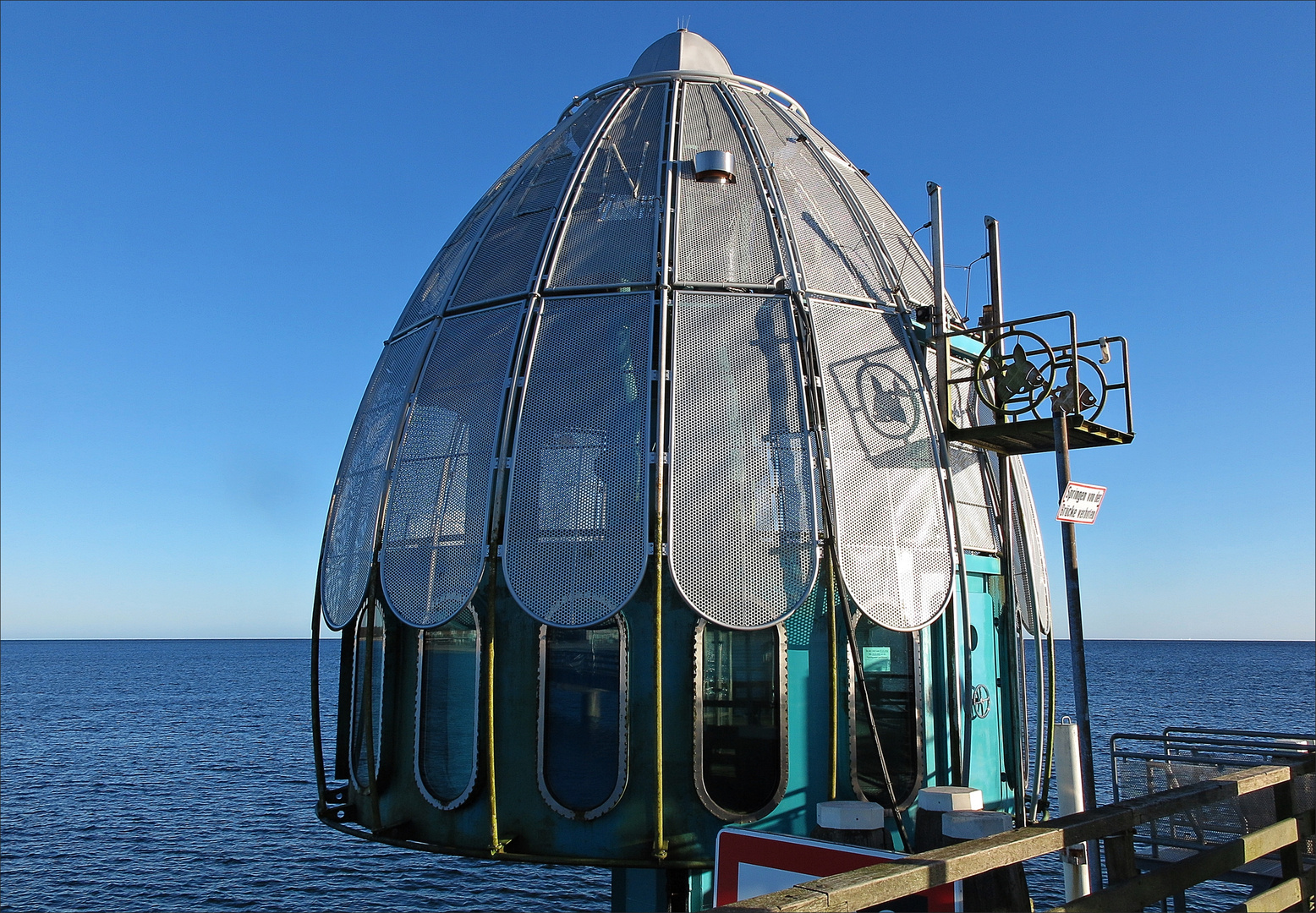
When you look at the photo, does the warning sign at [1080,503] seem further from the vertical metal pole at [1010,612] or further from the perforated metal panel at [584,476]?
the perforated metal panel at [584,476]

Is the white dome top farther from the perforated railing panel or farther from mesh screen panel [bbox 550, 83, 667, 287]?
the perforated railing panel

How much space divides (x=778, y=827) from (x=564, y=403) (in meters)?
4.82

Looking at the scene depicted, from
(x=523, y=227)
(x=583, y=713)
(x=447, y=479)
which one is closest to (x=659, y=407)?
(x=447, y=479)

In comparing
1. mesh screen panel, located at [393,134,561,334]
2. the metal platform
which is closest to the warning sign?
the metal platform

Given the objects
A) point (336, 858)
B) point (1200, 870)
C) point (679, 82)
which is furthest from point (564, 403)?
point (336, 858)

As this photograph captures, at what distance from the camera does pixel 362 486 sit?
11.7 meters

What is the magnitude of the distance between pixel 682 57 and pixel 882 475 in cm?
753

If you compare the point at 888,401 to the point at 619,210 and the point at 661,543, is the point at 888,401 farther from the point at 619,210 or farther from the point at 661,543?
the point at 619,210

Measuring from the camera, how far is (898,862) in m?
4.30

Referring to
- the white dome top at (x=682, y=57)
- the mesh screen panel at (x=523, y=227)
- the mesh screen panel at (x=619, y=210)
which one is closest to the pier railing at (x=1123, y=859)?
the mesh screen panel at (x=619, y=210)

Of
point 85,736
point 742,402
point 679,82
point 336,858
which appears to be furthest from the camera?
point 85,736

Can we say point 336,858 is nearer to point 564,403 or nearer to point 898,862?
point 564,403

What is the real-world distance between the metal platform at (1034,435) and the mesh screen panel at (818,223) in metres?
2.03

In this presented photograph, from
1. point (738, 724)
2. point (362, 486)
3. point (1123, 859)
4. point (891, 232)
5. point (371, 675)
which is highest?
point (891, 232)
